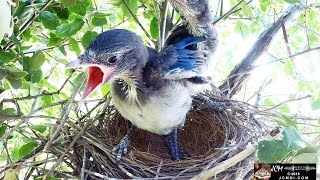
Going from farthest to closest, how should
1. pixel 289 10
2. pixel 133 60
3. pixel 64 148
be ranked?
pixel 289 10
pixel 64 148
pixel 133 60

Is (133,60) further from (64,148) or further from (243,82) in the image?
(243,82)

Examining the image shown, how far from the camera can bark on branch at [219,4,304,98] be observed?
1.80 meters

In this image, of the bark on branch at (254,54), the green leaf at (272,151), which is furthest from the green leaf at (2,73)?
the bark on branch at (254,54)

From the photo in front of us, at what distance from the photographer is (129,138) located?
1.88m

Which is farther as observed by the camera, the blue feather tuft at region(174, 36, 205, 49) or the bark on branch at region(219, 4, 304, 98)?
the bark on branch at region(219, 4, 304, 98)

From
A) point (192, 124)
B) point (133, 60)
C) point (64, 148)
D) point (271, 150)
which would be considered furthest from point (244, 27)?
point (271, 150)

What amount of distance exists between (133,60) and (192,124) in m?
0.62

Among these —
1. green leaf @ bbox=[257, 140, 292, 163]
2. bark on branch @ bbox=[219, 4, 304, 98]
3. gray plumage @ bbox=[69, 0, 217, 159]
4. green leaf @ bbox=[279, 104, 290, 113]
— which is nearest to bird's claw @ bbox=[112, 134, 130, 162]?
gray plumage @ bbox=[69, 0, 217, 159]

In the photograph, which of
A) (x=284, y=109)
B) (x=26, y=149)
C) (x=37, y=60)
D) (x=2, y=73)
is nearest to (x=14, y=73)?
(x=2, y=73)

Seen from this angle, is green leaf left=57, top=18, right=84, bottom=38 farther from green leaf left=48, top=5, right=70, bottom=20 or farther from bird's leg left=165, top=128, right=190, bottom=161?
bird's leg left=165, top=128, right=190, bottom=161

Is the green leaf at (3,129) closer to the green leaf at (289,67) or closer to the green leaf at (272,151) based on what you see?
the green leaf at (272,151)

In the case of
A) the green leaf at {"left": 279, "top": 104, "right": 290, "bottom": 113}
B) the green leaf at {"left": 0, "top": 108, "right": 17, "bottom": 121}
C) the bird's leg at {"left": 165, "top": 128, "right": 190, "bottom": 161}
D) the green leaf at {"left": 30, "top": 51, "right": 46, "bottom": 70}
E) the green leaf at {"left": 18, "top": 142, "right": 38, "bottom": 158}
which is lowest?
the bird's leg at {"left": 165, "top": 128, "right": 190, "bottom": 161}

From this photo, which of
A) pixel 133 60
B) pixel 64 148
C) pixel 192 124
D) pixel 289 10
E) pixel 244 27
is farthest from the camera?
pixel 192 124

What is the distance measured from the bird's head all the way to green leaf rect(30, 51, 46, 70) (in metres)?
0.14
